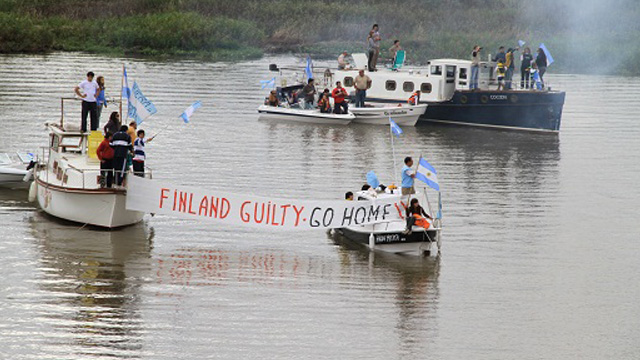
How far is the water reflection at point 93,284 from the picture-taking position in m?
17.4

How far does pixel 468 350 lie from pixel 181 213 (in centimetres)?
802

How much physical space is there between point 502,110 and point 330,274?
2459 cm

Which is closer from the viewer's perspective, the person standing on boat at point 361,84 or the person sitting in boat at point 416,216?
the person sitting in boat at point 416,216

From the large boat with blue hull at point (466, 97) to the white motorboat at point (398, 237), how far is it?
70.3 feet

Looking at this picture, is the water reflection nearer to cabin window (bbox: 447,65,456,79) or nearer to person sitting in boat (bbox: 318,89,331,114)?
person sitting in boat (bbox: 318,89,331,114)

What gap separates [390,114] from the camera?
1740 inches

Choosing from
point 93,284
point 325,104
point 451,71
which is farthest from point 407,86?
point 93,284

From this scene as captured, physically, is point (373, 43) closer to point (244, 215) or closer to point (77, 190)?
point (244, 215)

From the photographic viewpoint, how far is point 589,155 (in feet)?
127

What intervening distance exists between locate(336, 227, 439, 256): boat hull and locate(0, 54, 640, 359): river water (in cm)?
29

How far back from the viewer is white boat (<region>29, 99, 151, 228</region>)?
78.2ft

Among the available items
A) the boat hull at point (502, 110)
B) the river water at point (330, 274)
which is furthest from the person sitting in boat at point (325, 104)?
the river water at point (330, 274)

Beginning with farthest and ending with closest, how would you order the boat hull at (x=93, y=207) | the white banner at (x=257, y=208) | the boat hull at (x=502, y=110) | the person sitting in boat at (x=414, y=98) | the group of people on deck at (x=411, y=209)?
the person sitting in boat at (x=414, y=98) → the boat hull at (x=502, y=110) → the boat hull at (x=93, y=207) → the white banner at (x=257, y=208) → the group of people on deck at (x=411, y=209)

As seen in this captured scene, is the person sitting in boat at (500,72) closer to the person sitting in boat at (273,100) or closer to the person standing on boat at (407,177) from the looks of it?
the person sitting in boat at (273,100)
